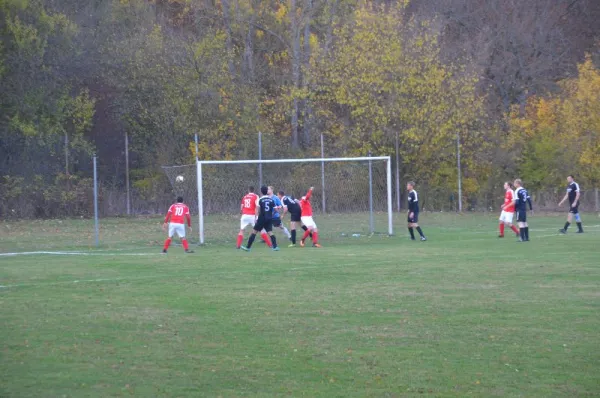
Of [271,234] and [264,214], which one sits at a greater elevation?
[264,214]

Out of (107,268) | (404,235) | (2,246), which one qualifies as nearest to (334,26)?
(404,235)

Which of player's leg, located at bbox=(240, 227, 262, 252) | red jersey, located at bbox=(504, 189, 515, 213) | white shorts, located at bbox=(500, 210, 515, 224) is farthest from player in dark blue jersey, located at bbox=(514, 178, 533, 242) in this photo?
player's leg, located at bbox=(240, 227, 262, 252)

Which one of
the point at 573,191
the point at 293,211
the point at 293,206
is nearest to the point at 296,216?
A: the point at 293,211

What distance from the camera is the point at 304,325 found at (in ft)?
36.6

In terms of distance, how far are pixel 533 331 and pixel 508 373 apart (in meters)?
2.20

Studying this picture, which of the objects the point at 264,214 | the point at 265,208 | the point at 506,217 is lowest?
the point at 506,217

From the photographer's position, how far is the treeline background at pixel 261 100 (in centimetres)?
3984

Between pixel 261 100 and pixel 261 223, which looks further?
pixel 261 100

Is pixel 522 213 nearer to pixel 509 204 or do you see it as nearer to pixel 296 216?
pixel 509 204

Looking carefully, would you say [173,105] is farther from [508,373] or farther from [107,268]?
[508,373]

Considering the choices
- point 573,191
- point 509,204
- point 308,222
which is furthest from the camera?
point 573,191

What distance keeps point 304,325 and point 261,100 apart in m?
36.0

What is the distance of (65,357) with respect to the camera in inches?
368

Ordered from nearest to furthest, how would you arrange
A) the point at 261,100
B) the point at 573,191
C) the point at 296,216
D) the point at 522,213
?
1. the point at 522,213
2. the point at 296,216
3. the point at 573,191
4. the point at 261,100
